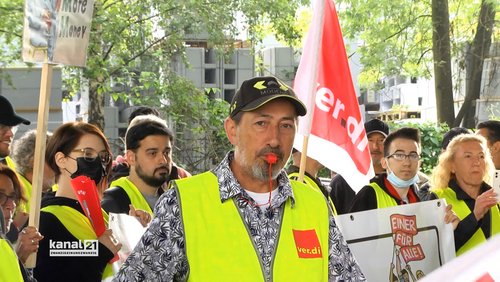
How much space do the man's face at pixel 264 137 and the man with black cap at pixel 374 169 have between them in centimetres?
385

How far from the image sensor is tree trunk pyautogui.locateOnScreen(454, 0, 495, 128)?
19250mm

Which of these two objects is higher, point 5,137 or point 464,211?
point 5,137

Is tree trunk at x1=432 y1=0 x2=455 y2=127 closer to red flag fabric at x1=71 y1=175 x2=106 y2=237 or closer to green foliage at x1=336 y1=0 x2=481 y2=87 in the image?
green foliage at x1=336 y1=0 x2=481 y2=87

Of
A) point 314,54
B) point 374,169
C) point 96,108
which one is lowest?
point 374,169

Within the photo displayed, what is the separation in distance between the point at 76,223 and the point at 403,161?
257cm

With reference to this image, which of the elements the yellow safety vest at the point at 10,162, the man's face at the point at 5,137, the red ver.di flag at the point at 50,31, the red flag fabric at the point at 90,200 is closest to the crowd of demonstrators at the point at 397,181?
the red flag fabric at the point at 90,200

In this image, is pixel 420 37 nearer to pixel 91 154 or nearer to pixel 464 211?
pixel 464 211

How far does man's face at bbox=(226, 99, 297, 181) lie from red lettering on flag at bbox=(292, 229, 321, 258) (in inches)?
9.3

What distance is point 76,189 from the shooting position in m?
4.98

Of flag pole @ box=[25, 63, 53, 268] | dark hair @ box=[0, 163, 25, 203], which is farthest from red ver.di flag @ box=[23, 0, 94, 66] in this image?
dark hair @ box=[0, 163, 25, 203]

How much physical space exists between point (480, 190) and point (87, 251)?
315cm

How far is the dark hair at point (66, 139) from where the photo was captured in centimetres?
524

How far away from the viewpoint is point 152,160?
606 cm

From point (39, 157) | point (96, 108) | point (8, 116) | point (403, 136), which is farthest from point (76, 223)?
point (96, 108)
